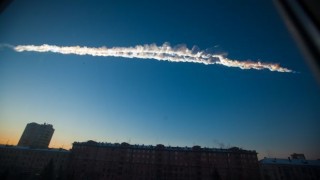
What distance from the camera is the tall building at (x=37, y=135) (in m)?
128

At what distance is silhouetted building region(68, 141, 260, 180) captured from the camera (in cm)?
7588

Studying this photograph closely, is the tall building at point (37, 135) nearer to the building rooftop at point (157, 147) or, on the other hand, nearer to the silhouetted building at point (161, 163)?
the building rooftop at point (157, 147)

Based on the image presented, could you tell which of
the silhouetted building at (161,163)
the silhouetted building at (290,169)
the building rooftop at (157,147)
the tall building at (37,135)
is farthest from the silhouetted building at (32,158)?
the silhouetted building at (290,169)

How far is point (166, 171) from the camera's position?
77438 mm

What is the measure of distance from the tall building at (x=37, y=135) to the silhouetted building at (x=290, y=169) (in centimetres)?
13108

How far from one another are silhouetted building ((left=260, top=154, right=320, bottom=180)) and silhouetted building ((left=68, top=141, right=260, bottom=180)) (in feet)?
12.2

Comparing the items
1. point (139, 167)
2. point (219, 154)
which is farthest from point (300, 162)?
point (139, 167)

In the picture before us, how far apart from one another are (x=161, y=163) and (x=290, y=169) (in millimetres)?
49309

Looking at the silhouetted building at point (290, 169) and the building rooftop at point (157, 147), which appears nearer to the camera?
the silhouetted building at point (290, 169)

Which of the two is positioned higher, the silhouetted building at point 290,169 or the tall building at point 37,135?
the tall building at point 37,135

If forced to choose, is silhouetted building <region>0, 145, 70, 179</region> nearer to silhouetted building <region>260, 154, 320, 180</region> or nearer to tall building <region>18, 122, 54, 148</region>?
tall building <region>18, 122, 54, 148</region>

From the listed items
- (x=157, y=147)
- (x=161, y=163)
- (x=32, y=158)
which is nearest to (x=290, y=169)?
(x=161, y=163)

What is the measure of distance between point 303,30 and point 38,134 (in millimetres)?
156132

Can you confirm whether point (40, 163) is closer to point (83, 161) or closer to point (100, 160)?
point (83, 161)
